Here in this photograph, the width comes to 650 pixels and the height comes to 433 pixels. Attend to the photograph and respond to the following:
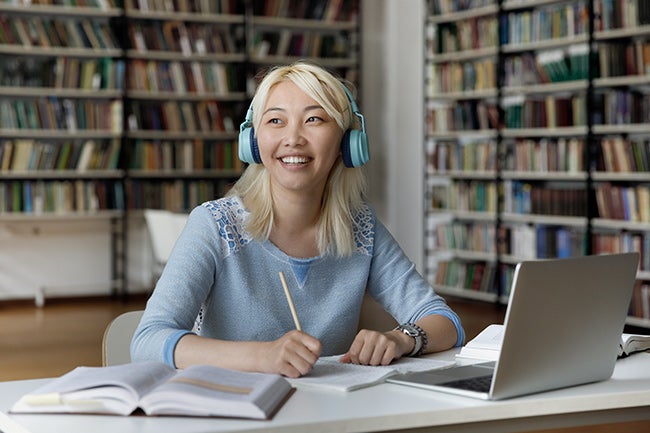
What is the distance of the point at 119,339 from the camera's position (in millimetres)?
2051

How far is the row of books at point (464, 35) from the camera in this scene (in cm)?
778

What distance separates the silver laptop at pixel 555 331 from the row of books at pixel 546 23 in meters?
5.52

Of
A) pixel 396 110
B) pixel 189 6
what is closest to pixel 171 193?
pixel 189 6

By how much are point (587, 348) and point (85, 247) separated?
711 centimetres

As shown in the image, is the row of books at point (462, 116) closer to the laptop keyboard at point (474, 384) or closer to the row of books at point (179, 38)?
the row of books at point (179, 38)

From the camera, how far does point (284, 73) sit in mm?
2082

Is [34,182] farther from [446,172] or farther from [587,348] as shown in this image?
[587,348]

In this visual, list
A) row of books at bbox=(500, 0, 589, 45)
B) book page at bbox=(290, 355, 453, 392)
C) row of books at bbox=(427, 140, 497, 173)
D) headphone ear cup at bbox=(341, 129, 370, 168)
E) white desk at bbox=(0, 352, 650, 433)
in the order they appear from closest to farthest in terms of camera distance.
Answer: white desk at bbox=(0, 352, 650, 433) < book page at bbox=(290, 355, 453, 392) < headphone ear cup at bbox=(341, 129, 370, 168) < row of books at bbox=(500, 0, 589, 45) < row of books at bbox=(427, 140, 497, 173)

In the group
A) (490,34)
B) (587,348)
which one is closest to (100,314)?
(490,34)

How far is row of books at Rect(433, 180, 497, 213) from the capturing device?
25.7 ft

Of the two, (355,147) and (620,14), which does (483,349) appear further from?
(620,14)

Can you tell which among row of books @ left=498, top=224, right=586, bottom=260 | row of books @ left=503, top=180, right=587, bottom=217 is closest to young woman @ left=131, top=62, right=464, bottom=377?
row of books @ left=498, top=224, right=586, bottom=260

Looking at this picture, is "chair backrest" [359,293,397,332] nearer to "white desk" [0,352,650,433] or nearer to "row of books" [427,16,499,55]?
"row of books" [427,16,499,55]

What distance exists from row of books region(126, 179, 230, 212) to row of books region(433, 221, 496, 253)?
1.76m
